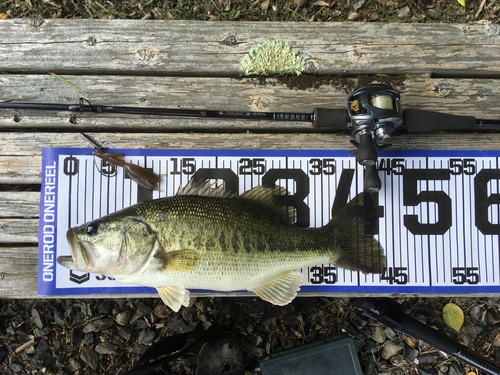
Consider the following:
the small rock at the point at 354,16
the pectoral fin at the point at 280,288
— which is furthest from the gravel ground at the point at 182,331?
the small rock at the point at 354,16

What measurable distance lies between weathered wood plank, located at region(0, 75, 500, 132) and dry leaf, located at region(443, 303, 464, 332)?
5.86 ft

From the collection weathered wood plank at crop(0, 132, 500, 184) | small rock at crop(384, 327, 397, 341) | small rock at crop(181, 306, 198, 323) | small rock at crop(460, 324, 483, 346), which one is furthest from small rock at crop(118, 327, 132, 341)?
small rock at crop(460, 324, 483, 346)

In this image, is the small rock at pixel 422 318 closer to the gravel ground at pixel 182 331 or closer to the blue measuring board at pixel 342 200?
the gravel ground at pixel 182 331

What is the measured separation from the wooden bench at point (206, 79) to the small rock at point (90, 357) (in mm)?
1129

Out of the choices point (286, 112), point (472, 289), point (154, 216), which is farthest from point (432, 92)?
point (154, 216)

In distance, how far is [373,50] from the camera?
2777mm

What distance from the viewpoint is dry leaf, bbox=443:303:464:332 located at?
2.96 meters

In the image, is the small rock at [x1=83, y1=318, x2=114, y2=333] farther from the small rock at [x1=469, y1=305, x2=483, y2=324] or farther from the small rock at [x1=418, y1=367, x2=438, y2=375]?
the small rock at [x1=469, y1=305, x2=483, y2=324]

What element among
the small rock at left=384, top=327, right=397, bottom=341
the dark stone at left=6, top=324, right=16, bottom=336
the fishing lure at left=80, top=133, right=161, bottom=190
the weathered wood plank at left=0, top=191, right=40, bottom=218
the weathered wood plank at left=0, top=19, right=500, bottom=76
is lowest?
the small rock at left=384, top=327, right=397, bottom=341

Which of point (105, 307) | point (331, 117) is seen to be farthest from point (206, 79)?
point (105, 307)

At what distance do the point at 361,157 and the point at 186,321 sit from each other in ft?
7.11

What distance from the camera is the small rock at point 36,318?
2947 millimetres

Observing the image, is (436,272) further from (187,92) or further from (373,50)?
(187,92)

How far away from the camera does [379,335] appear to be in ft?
9.75
